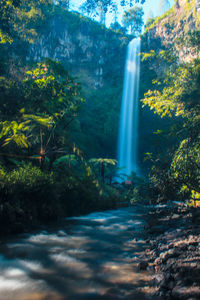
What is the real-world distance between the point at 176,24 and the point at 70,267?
106ft

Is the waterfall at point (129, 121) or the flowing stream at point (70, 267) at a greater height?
the waterfall at point (129, 121)

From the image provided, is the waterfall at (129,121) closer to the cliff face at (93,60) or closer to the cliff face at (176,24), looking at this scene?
the cliff face at (93,60)

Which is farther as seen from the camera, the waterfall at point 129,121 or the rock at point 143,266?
the waterfall at point 129,121

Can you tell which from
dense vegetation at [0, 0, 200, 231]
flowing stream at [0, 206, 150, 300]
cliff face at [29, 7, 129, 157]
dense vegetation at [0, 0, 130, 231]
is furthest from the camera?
cliff face at [29, 7, 129, 157]

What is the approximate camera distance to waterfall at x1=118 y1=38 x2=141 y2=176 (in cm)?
2841

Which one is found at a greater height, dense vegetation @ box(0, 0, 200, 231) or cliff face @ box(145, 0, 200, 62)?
cliff face @ box(145, 0, 200, 62)

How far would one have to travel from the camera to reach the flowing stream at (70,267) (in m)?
2.38

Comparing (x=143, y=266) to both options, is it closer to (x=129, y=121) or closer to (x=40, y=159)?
(x=40, y=159)

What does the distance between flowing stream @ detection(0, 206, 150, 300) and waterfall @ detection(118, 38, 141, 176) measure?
22990 millimetres

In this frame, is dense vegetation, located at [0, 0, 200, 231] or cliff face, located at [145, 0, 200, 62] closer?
dense vegetation, located at [0, 0, 200, 231]

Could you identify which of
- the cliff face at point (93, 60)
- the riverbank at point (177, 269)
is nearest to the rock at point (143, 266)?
the riverbank at point (177, 269)

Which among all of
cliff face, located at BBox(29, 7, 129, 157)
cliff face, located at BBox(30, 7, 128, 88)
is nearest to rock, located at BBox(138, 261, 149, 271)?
cliff face, located at BBox(29, 7, 129, 157)

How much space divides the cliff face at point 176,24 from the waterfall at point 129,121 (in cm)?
415

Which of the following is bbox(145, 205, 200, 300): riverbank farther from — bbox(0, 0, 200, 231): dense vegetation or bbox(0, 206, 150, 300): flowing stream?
bbox(0, 0, 200, 231): dense vegetation
